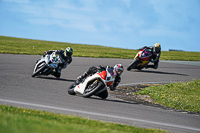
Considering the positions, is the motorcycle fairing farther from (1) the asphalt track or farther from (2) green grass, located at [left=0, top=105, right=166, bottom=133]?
(2) green grass, located at [left=0, top=105, right=166, bottom=133]

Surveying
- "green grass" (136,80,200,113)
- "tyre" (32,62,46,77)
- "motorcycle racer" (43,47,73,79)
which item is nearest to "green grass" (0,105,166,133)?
"green grass" (136,80,200,113)

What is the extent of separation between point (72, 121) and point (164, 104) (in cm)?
612

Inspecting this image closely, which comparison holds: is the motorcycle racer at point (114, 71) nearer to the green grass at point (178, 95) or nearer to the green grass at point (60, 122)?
the green grass at point (178, 95)

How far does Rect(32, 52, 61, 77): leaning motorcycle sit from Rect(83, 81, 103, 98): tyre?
14.2 ft

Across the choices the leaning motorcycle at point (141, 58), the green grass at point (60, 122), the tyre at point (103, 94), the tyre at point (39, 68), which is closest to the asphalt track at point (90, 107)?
→ the tyre at point (103, 94)

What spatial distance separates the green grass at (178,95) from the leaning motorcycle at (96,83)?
2644mm

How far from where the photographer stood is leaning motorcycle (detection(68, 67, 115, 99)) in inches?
431

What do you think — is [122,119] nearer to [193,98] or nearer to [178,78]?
[193,98]

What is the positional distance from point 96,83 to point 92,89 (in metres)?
0.22

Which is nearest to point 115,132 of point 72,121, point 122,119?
point 72,121

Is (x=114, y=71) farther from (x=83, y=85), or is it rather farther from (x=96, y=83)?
(x=83, y=85)

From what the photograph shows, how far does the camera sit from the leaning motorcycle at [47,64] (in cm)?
1521

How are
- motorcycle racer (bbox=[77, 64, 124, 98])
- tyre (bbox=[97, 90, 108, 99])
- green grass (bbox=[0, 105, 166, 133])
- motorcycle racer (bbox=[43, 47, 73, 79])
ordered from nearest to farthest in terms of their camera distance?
green grass (bbox=[0, 105, 166, 133]) → motorcycle racer (bbox=[77, 64, 124, 98]) → tyre (bbox=[97, 90, 108, 99]) → motorcycle racer (bbox=[43, 47, 73, 79])

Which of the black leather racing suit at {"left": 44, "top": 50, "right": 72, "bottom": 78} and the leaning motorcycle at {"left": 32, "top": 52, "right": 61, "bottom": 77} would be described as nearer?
the leaning motorcycle at {"left": 32, "top": 52, "right": 61, "bottom": 77}
